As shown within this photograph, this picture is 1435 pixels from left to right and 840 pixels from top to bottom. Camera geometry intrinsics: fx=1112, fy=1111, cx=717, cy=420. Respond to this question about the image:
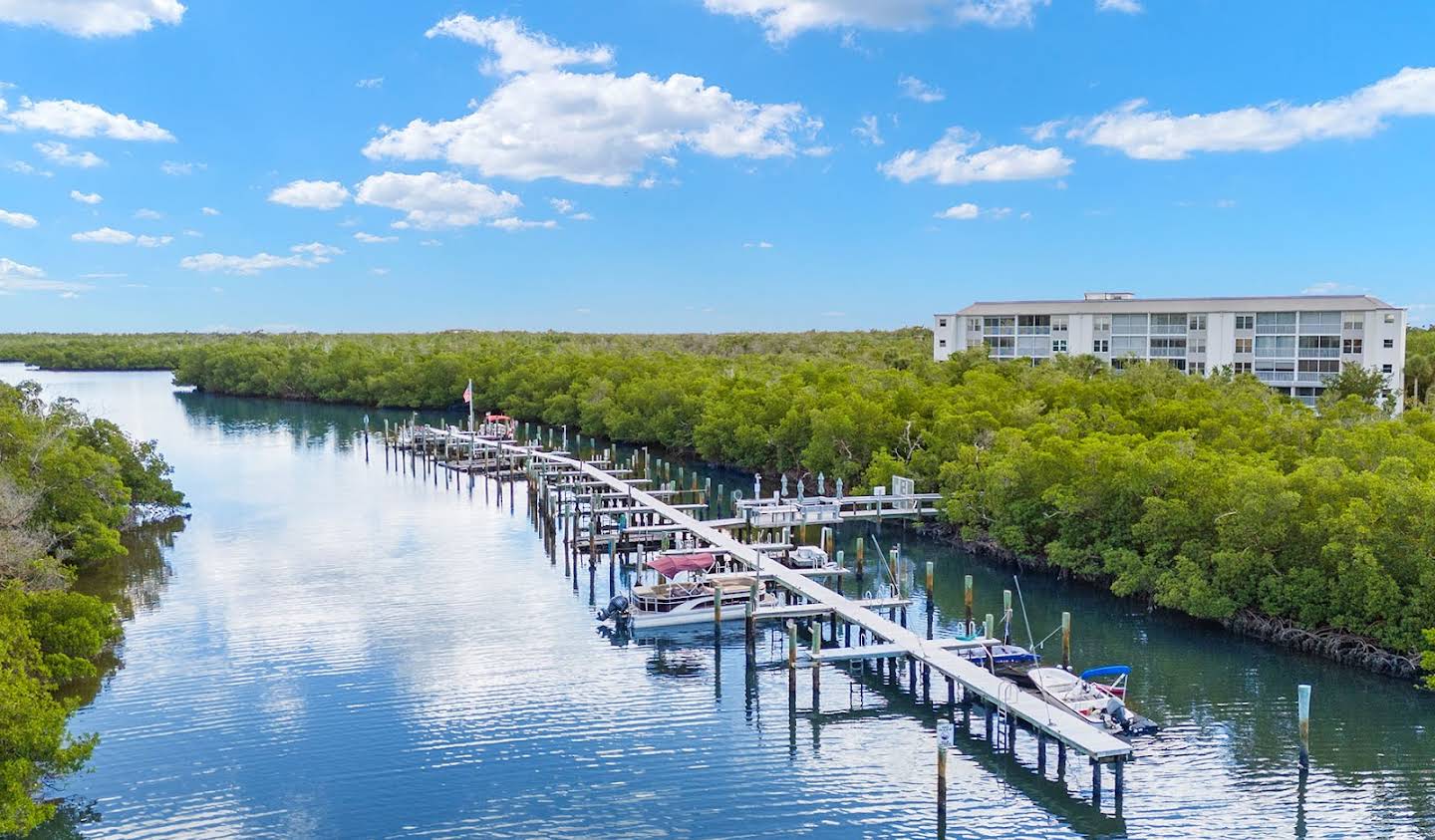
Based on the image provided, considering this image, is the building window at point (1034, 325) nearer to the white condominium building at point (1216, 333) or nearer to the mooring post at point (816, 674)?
the white condominium building at point (1216, 333)

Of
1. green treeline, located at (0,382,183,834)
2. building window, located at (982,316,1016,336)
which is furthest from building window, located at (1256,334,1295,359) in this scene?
green treeline, located at (0,382,183,834)

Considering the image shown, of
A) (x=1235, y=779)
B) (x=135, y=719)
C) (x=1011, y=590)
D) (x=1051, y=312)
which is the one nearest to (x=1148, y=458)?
(x=1011, y=590)

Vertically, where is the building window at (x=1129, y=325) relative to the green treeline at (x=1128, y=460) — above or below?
above

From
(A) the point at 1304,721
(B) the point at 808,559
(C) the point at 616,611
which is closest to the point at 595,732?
(C) the point at 616,611

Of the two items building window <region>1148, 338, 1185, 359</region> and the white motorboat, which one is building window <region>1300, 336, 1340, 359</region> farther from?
the white motorboat

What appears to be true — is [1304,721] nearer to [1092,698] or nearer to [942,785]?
[1092,698]

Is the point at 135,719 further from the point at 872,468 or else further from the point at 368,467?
the point at 368,467

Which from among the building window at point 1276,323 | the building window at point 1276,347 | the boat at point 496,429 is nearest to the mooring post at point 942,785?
the boat at point 496,429
